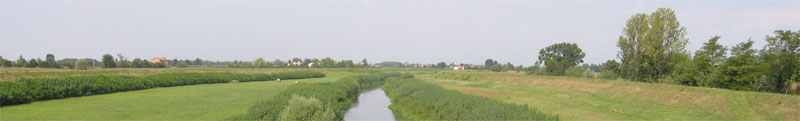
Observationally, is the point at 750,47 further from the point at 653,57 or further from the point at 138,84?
the point at 138,84

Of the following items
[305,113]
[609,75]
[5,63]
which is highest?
[5,63]

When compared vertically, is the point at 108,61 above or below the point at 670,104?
above

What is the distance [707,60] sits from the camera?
27484 mm

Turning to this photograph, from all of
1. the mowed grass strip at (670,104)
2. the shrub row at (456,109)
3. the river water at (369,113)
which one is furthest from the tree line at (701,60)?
the river water at (369,113)

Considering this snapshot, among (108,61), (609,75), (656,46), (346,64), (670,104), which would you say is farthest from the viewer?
(346,64)

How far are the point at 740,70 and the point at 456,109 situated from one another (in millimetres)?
17987

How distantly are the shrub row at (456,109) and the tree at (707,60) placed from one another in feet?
55.2

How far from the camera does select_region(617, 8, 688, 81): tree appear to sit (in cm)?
3084

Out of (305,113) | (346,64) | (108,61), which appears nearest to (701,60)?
(305,113)

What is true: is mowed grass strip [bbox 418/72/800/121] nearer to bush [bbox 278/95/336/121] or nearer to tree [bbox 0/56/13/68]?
bush [bbox 278/95/336/121]

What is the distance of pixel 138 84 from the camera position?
88.5ft

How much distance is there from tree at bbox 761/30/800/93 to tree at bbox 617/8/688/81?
9.44m

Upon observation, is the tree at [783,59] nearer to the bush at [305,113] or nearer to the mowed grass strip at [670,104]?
the mowed grass strip at [670,104]

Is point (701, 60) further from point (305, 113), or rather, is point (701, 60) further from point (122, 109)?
point (122, 109)
